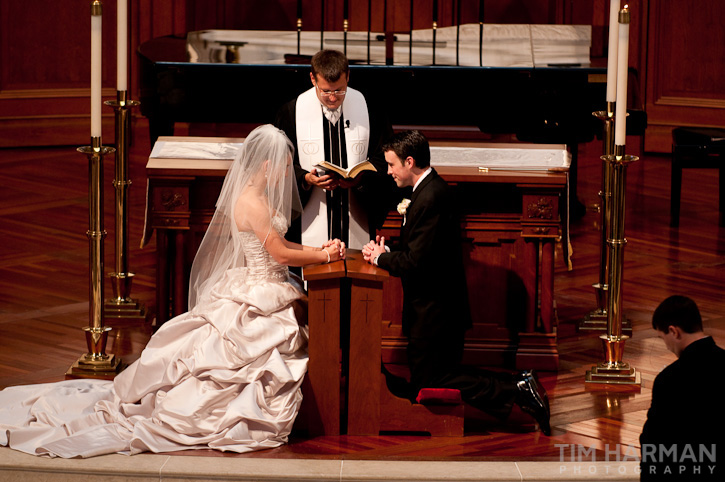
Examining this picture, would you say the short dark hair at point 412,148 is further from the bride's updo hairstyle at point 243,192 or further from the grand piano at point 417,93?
the grand piano at point 417,93

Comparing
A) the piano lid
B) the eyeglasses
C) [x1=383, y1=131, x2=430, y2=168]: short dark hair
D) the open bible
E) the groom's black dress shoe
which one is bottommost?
the groom's black dress shoe

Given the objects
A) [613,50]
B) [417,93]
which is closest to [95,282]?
[613,50]

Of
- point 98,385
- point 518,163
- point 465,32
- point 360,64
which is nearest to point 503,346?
point 518,163

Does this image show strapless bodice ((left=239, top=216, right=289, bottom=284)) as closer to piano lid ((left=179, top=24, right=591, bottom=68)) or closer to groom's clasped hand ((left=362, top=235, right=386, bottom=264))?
groom's clasped hand ((left=362, top=235, right=386, bottom=264))

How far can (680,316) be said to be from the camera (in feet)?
10.8

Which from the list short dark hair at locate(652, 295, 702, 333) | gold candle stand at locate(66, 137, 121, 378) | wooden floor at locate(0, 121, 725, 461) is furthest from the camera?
gold candle stand at locate(66, 137, 121, 378)

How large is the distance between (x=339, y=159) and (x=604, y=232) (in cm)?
146

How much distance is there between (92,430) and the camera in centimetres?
455

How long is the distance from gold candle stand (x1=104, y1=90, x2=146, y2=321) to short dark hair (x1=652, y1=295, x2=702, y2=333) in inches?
136

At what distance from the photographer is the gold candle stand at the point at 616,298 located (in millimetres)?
5289

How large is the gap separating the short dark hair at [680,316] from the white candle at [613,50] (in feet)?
8.03

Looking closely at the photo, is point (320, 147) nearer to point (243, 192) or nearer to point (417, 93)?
point (243, 192)

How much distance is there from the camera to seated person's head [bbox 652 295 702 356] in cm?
327

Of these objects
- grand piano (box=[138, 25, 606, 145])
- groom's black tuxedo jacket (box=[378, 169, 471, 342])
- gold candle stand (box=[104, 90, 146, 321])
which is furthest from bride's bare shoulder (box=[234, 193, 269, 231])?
grand piano (box=[138, 25, 606, 145])
